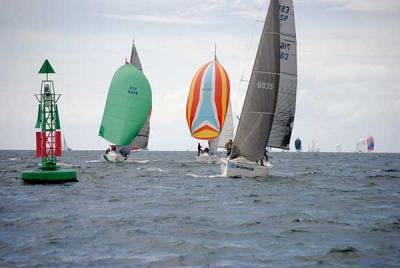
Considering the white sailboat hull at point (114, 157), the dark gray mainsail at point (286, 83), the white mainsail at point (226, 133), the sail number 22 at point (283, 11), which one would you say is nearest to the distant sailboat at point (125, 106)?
the white sailboat hull at point (114, 157)

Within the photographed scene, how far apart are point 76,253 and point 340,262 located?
6.33 meters

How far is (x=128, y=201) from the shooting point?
26578 mm

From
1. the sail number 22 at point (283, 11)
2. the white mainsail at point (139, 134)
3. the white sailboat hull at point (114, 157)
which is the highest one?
the sail number 22 at point (283, 11)

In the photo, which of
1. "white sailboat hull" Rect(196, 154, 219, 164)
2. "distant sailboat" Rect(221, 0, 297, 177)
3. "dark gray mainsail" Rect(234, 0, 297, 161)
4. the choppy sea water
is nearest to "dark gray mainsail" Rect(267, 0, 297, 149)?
"distant sailboat" Rect(221, 0, 297, 177)

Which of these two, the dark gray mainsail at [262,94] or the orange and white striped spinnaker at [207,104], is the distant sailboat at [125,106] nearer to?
the orange and white striped spinnaker at [207,104]

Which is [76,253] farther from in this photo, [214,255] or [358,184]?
[358,184]

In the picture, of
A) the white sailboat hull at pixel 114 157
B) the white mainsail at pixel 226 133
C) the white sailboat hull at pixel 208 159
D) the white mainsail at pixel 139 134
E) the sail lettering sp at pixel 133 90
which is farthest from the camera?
the white mainsail at pixel 226 133

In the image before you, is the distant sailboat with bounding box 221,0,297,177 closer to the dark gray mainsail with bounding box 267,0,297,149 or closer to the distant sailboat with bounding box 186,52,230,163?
the dark gray mainsail with bounding box 267,0,297,149

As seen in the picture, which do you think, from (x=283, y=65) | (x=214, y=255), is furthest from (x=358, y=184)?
(x=214, y=255)

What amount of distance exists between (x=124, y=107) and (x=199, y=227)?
35.2 m

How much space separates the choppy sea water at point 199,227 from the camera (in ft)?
49.0

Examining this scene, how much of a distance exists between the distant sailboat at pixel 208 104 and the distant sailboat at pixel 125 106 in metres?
6.48

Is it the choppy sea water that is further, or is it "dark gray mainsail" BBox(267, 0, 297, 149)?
"dark gray mainsail" BBox(267, 0, 297, 149)

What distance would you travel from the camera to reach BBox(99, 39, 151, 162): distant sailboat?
53625 mm
